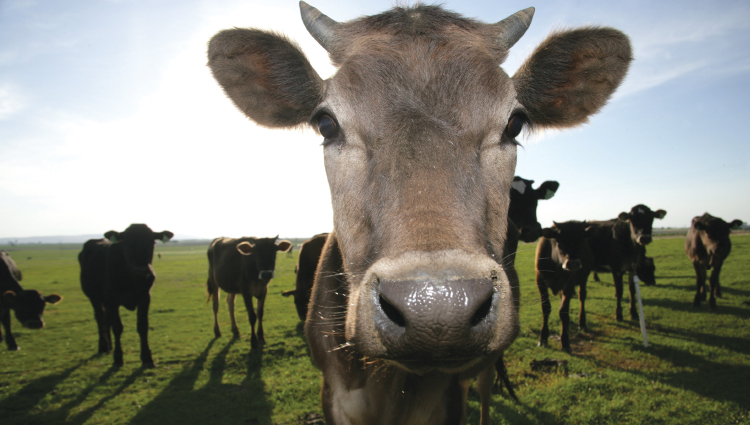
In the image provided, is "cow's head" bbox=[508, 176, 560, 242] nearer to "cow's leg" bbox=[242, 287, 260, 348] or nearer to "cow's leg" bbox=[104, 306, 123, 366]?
"cow's leg" bbox=[242, 287, 260, 348]

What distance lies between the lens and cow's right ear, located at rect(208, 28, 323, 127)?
254cm

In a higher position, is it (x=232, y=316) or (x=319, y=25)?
(x=319, y=25)

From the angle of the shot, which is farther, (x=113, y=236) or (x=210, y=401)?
(x=113, y=236)

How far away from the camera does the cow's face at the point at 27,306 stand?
8.38 metres

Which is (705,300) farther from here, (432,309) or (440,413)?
(432,309)

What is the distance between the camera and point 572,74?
9.53 ft

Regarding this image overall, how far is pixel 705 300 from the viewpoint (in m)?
12.4

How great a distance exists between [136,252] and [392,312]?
29.9 ft

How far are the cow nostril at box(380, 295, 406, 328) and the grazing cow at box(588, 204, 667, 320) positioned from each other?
11490 millimetres

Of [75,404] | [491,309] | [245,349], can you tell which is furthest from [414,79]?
[245,349]

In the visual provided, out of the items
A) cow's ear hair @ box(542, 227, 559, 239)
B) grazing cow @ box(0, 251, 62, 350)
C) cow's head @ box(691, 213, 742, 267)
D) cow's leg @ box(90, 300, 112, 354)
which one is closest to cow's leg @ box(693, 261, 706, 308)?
cow's head @ box(691, 213, 742, 267)

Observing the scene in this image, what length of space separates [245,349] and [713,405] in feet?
31.8

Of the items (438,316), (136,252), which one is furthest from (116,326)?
(438,316)

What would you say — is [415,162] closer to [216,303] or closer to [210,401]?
[210,401]
